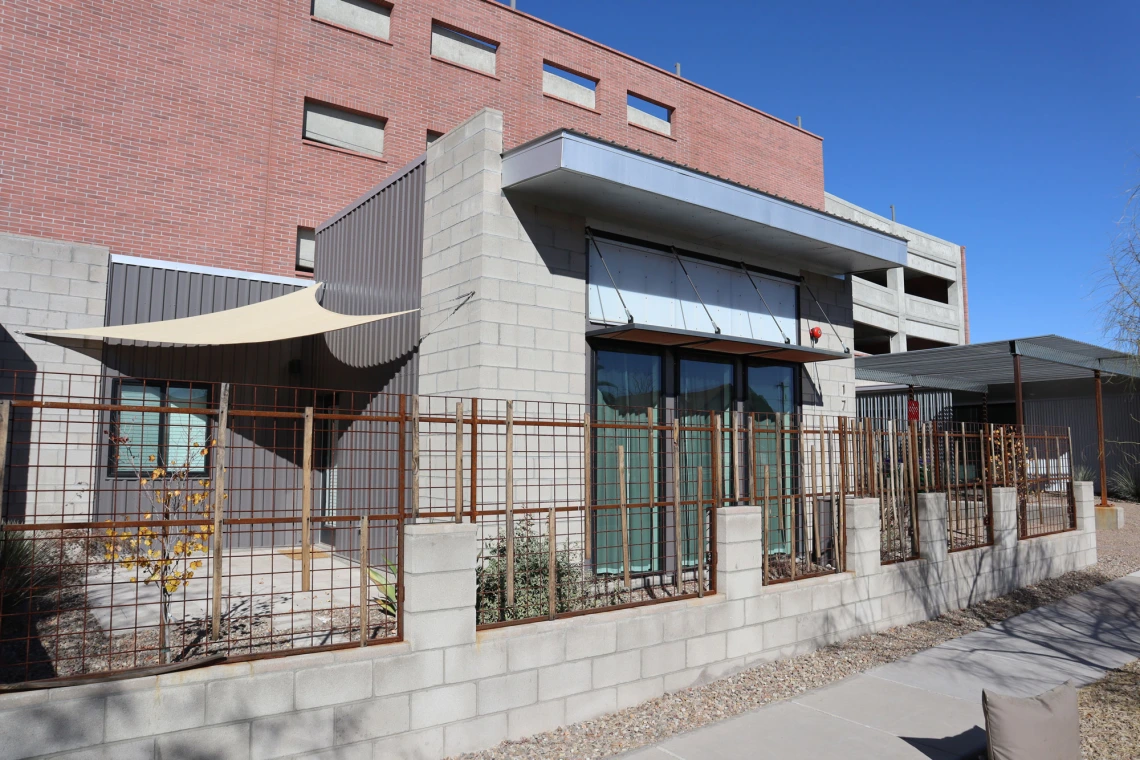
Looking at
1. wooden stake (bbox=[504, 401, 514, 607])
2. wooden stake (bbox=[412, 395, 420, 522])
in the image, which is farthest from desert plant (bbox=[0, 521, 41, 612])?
wooden stake (bbox=[504, 401, 514, 607])

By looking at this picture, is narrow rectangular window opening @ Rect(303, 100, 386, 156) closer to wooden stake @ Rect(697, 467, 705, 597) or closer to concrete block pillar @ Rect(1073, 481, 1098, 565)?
wooden stake @ Rect(697, 467, 705, 597)

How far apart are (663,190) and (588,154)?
1.12 metres

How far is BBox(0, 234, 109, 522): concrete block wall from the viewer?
1071 centimetres

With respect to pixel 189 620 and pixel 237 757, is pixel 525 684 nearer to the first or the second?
pixel 237 757

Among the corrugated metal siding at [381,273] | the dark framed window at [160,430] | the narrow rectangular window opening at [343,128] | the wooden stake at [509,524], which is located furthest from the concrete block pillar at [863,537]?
the narrow rectangular window opening at [343,128]

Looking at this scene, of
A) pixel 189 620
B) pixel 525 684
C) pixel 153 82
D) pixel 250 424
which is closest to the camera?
pixel 525 684

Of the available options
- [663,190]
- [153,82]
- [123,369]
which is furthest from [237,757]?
[153,82]

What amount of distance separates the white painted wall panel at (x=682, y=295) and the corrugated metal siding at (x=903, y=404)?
15.9m

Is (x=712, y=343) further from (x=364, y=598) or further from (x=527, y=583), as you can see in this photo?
(x=364, y=598)

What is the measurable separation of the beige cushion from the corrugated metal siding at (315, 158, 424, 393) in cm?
658

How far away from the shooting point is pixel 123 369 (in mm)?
11609

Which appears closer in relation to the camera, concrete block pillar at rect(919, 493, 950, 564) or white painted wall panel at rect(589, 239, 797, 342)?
concrete block pillar at rect(919, 493, 950, 564)

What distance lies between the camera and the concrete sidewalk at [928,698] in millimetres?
5203

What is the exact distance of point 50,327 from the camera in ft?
36.7
